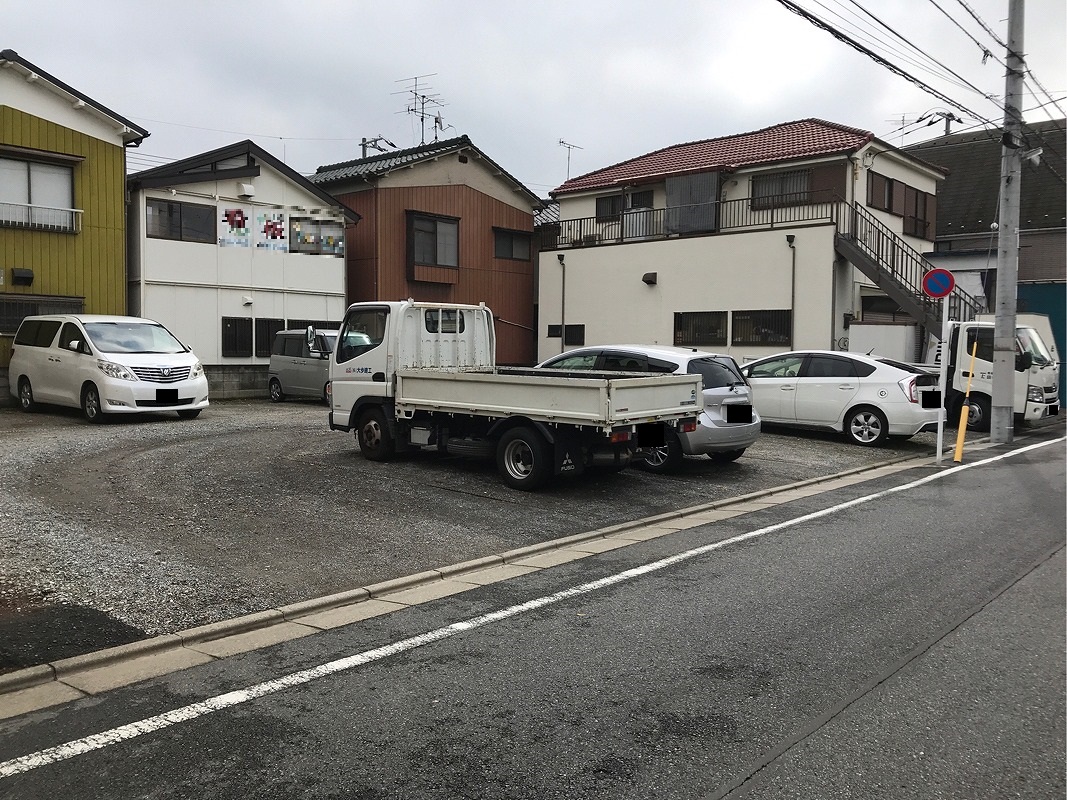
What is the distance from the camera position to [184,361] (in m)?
15.7

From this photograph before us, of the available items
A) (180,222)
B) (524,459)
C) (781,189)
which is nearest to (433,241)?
(180,222)

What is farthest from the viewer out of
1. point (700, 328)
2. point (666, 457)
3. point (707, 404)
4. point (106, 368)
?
point (700, 328)

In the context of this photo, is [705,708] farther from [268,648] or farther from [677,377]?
[677,377]

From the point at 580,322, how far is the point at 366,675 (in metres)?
24.0

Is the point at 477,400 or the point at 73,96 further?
the point at 73,96

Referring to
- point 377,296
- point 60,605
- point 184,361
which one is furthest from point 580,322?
point 60,605

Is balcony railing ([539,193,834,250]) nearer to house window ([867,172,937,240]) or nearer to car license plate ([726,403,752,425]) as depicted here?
house window ([867,172,937,240])

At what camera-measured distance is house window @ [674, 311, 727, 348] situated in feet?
81.2

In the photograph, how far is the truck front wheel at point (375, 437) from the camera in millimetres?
10945

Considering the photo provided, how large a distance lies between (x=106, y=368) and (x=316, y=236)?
10.1m

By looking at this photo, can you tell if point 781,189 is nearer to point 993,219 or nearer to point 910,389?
point 993,219

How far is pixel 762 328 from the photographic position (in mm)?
23828

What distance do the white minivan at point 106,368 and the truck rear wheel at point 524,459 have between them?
801cm

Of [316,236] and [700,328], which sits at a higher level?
[316,236]
